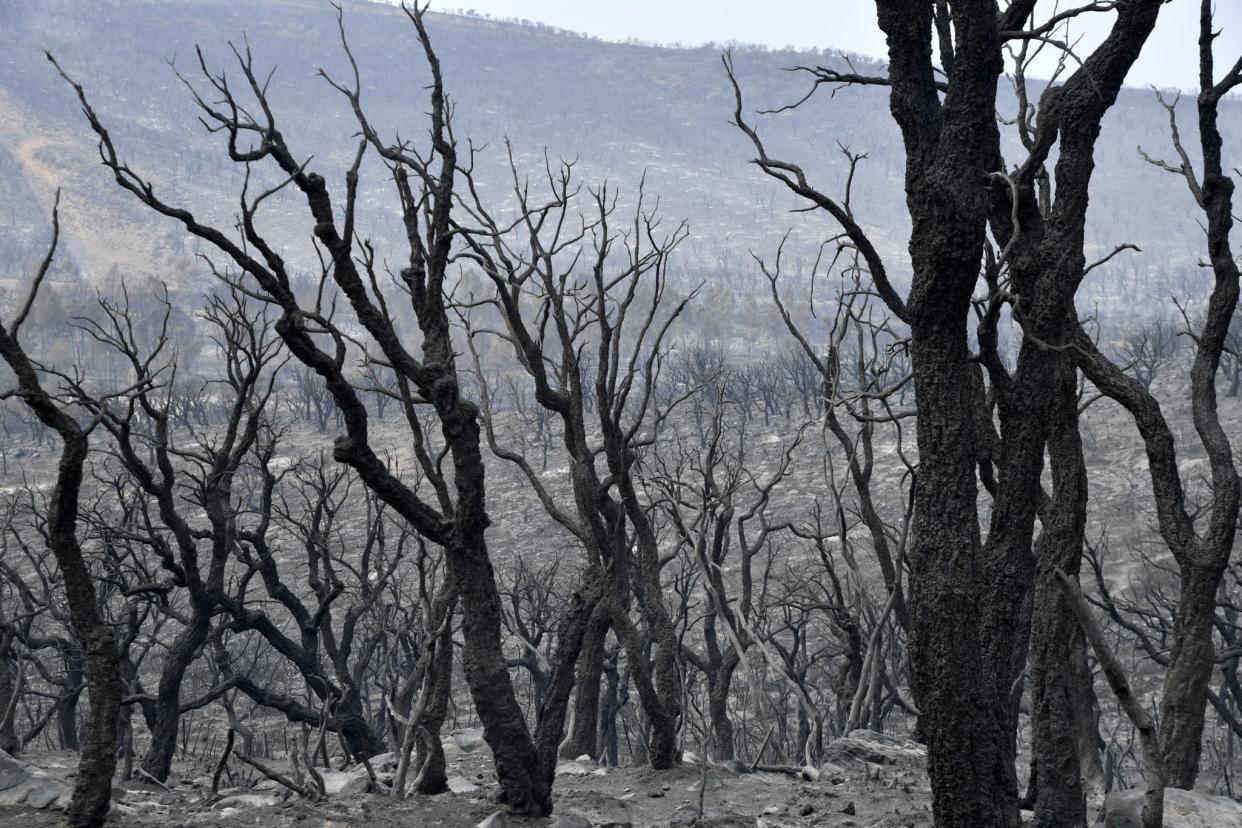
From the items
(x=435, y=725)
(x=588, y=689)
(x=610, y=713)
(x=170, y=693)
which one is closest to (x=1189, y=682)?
(x=588, y=689)

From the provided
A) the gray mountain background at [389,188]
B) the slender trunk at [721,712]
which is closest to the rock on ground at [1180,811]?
the slender trunk at [721,712]

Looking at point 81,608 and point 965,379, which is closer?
point 965,379

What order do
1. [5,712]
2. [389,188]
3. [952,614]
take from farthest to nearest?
[389,188] → [5,712] → [952,614]

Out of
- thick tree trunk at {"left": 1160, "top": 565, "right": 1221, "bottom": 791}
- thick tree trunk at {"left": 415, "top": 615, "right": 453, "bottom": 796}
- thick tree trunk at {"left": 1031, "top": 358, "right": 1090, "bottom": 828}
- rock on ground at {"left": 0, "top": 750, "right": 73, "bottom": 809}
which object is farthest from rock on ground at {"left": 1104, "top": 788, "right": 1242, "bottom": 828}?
rock on ground at {"left": 0, "top": 750, "right": 73, "bottom": 809}

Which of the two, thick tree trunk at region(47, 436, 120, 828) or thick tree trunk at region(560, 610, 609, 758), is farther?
thick tree trunk at region(560, 610, 609, 758)

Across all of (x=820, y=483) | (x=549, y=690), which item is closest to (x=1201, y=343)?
(x=549, y=690)

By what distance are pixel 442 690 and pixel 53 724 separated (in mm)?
25214

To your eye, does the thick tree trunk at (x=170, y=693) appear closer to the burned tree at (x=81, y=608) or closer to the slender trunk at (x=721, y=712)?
the slender trunk at (x=721, y=712)

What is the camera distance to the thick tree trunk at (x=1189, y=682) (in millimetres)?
6488

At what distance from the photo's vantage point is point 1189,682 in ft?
21.3

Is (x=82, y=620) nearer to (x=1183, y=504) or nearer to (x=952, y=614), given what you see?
(x=952, y=614)

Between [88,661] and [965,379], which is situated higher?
[965,379]

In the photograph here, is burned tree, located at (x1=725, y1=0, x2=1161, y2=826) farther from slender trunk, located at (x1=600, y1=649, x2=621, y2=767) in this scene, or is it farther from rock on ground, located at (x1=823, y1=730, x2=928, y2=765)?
slender trunk, located at (x1=600, y1=649, x2=621, y2=767)

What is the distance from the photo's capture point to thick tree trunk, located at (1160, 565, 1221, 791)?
21.3 ft
